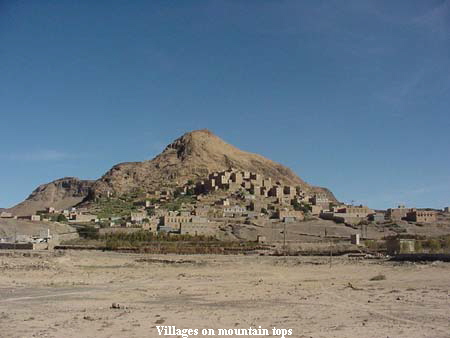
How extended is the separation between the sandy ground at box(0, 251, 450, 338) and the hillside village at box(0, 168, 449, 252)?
136 ft

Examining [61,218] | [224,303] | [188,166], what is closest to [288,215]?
[61,218]

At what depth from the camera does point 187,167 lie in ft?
513

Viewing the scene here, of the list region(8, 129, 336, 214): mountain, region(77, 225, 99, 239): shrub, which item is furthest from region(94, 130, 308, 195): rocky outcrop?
region(77, 225, 99, 239): shrub


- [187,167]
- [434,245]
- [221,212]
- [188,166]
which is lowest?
[434,245]

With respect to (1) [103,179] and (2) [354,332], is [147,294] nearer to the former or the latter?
(2) [354,332]

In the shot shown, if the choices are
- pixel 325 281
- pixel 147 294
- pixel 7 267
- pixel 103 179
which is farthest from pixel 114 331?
pixel 103 179

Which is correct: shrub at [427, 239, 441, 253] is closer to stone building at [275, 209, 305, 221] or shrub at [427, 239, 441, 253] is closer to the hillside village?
the hillside village

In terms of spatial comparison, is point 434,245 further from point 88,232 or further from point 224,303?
point 224,303

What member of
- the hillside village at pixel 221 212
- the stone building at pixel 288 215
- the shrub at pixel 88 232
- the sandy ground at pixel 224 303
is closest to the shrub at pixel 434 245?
the hillside village at pixel 221 212

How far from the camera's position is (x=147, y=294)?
71.4 ft

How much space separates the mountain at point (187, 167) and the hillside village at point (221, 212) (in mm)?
6433

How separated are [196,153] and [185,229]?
88031 mm

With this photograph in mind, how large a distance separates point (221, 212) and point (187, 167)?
5714 cm

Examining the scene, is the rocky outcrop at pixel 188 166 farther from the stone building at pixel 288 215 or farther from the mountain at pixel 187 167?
the stone building at pixel 288 215
